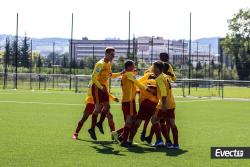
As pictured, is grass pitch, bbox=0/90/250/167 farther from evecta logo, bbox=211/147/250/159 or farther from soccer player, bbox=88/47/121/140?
soccer player, bbox=88/47/121/140

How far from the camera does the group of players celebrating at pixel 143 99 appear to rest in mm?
11602

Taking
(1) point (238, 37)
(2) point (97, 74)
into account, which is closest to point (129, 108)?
(2) point (97, 74)

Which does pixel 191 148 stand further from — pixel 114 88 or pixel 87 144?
pixel 114 88

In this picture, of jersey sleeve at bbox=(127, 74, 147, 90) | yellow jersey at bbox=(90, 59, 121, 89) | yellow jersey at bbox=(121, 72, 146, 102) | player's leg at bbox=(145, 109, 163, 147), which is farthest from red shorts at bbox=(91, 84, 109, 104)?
player's leg at bbox=(145, 109, 163, 147)

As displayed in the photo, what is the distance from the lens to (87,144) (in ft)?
39.7

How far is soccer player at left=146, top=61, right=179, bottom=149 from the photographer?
11289 millimetres

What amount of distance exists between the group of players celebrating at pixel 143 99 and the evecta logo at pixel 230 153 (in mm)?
1091

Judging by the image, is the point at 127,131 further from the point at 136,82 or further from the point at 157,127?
the point at 136,82

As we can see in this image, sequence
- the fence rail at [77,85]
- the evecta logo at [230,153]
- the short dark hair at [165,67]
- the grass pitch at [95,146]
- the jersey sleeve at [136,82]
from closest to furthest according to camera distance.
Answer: the grass pitch at [95,146] → the evecta logo at [230,153] → the jersey sleeve at [136,82] → the short dark hair at [165,67] → the fence rail at [77,85]

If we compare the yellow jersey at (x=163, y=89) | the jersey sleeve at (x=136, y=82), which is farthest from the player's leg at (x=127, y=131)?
the jersey sleeve at (x=136, y=82)

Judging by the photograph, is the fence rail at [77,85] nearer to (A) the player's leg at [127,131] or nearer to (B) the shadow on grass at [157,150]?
(A) the player's leg at [127,131]

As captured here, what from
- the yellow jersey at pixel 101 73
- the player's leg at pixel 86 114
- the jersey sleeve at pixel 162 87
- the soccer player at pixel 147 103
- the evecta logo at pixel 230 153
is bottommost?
the evecta logo at pixel 230 153

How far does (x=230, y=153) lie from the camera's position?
10.8 meters

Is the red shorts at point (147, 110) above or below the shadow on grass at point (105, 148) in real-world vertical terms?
above
